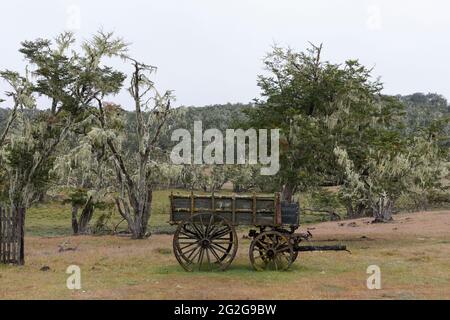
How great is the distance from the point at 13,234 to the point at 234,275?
26.9ft

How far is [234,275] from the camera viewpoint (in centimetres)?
1617

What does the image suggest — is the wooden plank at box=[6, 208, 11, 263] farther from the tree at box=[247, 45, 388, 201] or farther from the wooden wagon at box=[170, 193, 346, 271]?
the tree at box=[247, 45, 388, 201]

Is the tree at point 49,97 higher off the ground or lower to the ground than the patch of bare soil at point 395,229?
higher

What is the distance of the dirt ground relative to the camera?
43.6 ft

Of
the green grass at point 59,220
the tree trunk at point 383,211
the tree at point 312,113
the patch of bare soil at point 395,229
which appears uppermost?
the tree at point 312,113

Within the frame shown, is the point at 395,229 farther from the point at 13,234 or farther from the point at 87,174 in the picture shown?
the point at 13,234

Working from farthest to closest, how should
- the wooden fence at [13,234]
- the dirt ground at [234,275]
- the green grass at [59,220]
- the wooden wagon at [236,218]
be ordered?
the green grass at [59,220] < the wooden fence at [13,234] < the wooden wagon at [236,218] < the dirt ground at [234,275]

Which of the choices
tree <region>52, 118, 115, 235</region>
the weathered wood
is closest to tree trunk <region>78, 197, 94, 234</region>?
tree <region>52, 118, 115, 235</region>

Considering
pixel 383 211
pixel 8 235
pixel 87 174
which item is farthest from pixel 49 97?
pixel 383 211

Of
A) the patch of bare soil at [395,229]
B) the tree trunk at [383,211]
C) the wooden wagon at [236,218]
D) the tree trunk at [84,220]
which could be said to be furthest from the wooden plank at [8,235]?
the tree trunk at [383,211]

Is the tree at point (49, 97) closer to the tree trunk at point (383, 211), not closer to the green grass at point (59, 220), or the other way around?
the green grass at point (59, 220)

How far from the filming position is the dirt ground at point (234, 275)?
13297mm

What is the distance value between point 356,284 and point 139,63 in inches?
734

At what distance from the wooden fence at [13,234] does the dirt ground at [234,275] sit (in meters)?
0.57
